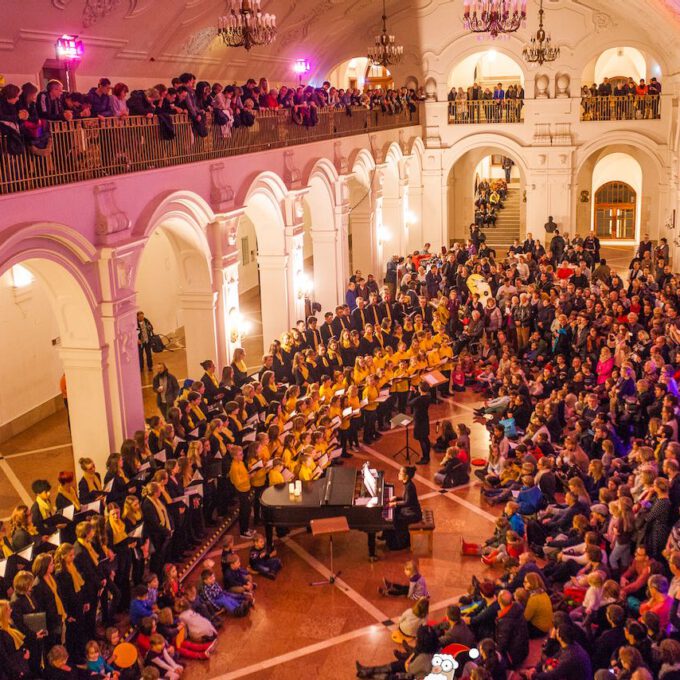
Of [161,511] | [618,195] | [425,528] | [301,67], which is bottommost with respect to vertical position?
[425,528]

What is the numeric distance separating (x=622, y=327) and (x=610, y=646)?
9.82 metres

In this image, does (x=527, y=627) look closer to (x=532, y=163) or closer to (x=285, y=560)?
(x=285, y=560)

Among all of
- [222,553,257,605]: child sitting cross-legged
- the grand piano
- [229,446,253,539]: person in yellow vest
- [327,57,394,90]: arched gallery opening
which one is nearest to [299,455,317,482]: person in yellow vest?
the grand piano

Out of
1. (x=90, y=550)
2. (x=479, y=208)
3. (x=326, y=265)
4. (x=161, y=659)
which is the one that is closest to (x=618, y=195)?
(x=479, y=208)

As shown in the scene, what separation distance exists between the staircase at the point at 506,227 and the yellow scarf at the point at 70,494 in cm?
2608

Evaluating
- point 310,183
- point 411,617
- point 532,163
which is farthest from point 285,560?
point 532,163

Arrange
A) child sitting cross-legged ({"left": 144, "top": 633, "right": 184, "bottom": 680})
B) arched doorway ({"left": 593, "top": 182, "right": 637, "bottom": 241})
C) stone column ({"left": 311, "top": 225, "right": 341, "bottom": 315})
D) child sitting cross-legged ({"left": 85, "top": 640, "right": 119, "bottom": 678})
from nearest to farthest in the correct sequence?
1. child sitting cross-legged ({"left": 85, "top": 640, "right": 119, "bottom": 678})
2. child sitting cross-legged ({"left": 144, "top": 633, "right": 184, "bottom": 680})
3. stone column ({"left": 311, "top": 225, "right": 341, "bottom": 315})
4. arched doorway ({"left": 593, "top": 182, "right": 637, "bottom": 241})

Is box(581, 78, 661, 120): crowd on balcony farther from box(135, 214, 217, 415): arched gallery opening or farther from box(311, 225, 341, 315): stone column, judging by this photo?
box(135, 214, 217, 415): arched gallery opening

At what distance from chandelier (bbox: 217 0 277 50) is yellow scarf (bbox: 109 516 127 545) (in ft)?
30.4

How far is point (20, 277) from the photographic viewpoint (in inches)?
696

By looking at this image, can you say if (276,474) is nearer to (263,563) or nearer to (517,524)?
(263,563)

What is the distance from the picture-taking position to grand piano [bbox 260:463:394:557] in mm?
12234

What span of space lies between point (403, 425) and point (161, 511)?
4679 millimetres

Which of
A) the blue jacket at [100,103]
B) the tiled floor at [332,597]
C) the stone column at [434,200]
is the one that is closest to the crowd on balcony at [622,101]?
the stone column at [434,200]
